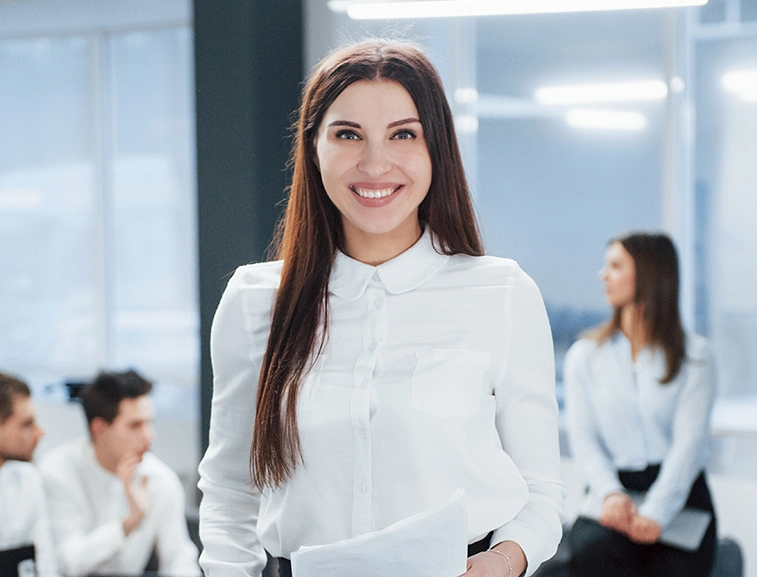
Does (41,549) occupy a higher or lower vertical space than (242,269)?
lower

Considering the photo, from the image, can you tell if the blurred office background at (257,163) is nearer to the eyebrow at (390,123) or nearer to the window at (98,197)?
the window at (98,197)

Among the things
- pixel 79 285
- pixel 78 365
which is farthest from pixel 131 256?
pixel 78 365

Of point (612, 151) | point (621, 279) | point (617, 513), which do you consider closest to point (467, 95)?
point (612, 151)

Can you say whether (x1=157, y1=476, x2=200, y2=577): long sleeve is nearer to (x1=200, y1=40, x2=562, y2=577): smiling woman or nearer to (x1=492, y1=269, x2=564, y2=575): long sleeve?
(x1=200, y1=40, x2=562, y2=577): smiling woman

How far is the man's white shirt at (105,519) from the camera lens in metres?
3.39

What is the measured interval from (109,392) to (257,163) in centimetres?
116

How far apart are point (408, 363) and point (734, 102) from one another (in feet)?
12.4

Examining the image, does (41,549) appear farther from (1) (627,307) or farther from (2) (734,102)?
(2) (734,102)

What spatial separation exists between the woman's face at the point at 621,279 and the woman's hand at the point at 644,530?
3.15 feet

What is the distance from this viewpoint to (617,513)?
3.61 metres

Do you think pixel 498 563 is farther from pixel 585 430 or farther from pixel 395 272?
pixel 585 430

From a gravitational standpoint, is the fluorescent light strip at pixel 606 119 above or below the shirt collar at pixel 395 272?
above

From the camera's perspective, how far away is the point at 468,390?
1339 millimetres

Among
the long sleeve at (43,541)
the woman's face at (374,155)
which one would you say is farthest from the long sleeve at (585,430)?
the woman's face at (374,155)
